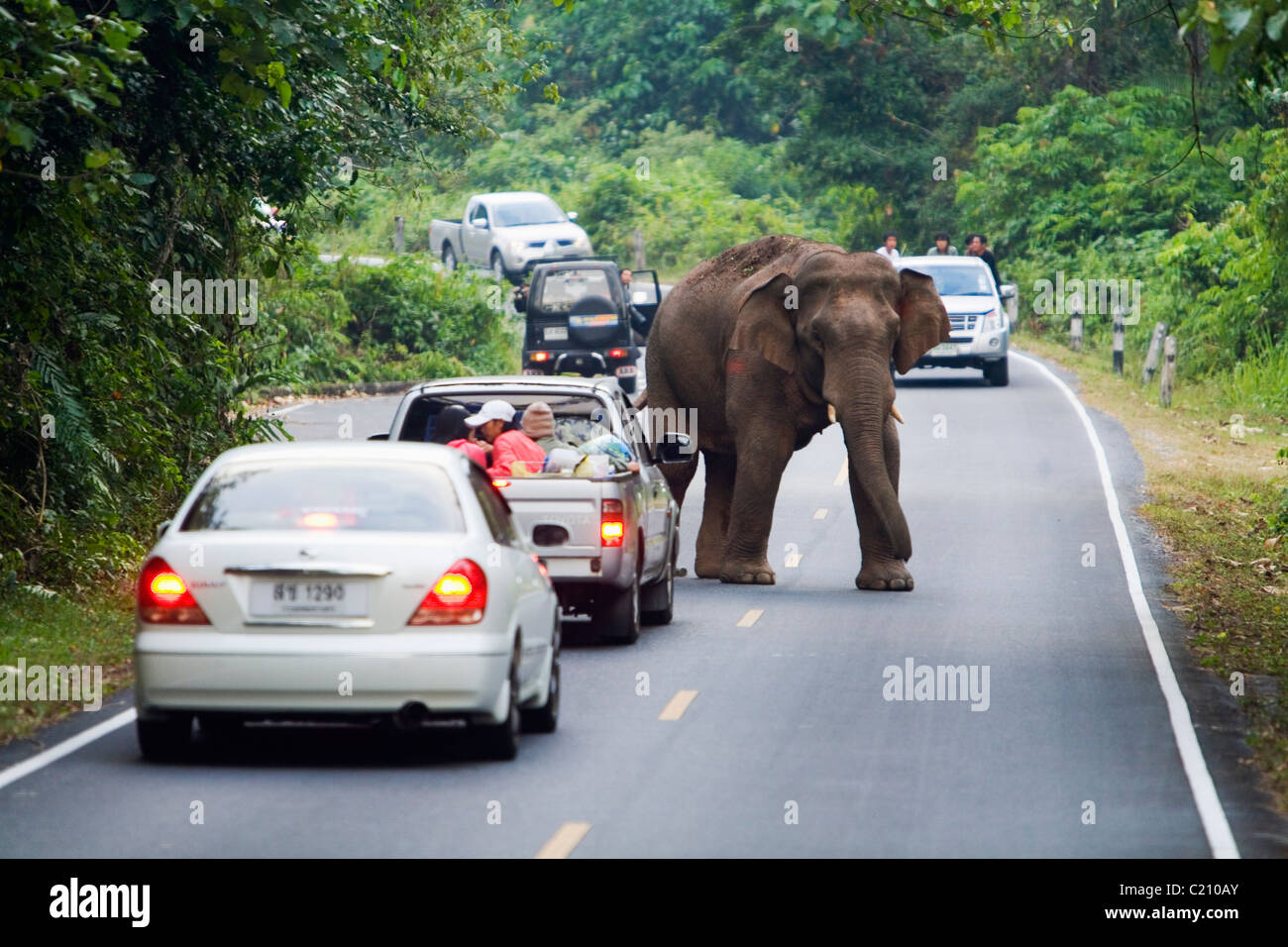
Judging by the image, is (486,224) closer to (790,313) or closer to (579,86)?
(579,86)

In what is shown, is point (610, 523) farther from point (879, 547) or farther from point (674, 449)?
point (879, 547)

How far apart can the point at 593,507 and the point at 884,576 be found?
183 inches

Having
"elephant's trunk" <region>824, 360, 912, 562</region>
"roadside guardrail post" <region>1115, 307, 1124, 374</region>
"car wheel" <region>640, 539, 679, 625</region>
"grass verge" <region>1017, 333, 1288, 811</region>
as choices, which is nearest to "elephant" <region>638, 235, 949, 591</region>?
"elephant's trunk" <region>824, 360, 912, 562</region>

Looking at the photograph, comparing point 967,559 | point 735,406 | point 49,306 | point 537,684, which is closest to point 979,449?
point 967,559

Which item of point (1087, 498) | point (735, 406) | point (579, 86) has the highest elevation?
point (579, 86)

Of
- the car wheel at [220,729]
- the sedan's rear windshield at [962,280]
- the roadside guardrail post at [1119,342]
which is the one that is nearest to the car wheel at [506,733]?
the car wheel at [220,729]

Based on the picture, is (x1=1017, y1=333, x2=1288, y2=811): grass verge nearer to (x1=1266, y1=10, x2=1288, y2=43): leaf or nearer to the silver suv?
the silver suv

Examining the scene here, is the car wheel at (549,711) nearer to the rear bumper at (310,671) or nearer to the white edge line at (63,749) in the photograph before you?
the rear bumper at (310,671)

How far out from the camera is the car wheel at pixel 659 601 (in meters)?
15.9

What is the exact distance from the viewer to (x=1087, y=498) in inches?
1003

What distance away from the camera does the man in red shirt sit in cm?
1477

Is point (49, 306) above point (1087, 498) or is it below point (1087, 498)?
above

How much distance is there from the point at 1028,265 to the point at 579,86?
1152 inches

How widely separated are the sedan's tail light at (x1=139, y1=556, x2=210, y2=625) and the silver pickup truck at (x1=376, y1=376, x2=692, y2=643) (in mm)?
3401
